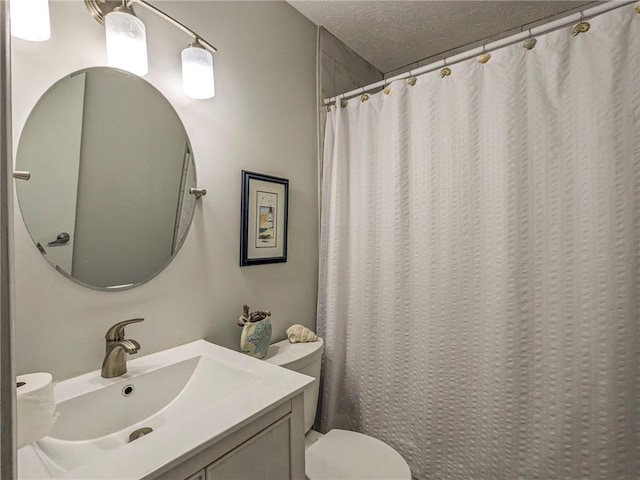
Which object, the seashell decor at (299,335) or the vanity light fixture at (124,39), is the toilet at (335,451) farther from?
the vanity light fixture at (124,39)

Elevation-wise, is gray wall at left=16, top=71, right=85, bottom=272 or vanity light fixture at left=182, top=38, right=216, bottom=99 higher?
vanity light fixture at left=182, top=38, right=216, bottom=99

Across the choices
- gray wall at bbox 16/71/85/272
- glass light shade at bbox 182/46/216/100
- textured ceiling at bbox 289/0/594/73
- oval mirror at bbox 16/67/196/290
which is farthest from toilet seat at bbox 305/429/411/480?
textured ceiling at bbox 289/0/594/73

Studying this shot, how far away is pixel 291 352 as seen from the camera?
1.42 m

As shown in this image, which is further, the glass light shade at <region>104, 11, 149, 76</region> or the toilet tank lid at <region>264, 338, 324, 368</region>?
the toilet tank lid at <region>264, 338, 324, 368</region>

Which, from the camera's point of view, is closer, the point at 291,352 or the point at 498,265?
the point at 498,265

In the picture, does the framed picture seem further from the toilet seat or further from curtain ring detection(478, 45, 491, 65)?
curtain ring detection(478, 45, 491, 65)

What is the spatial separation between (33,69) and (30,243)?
456 mm

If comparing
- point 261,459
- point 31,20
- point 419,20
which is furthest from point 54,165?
point 419,20

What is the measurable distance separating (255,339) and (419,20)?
1818mm

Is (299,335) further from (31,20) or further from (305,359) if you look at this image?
(31,20)

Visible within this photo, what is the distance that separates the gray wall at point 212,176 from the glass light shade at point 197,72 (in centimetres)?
6

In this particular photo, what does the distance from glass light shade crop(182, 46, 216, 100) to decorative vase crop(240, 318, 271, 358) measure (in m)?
0.87

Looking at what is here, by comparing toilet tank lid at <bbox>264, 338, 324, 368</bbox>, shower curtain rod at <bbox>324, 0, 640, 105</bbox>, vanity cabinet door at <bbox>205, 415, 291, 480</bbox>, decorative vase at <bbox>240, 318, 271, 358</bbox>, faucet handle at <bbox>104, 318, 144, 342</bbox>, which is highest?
shower curtain rod at <bbox>324, 0, 640, 105</bbox>

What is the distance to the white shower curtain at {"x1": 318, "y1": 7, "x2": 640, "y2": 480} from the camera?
3.57 ft
